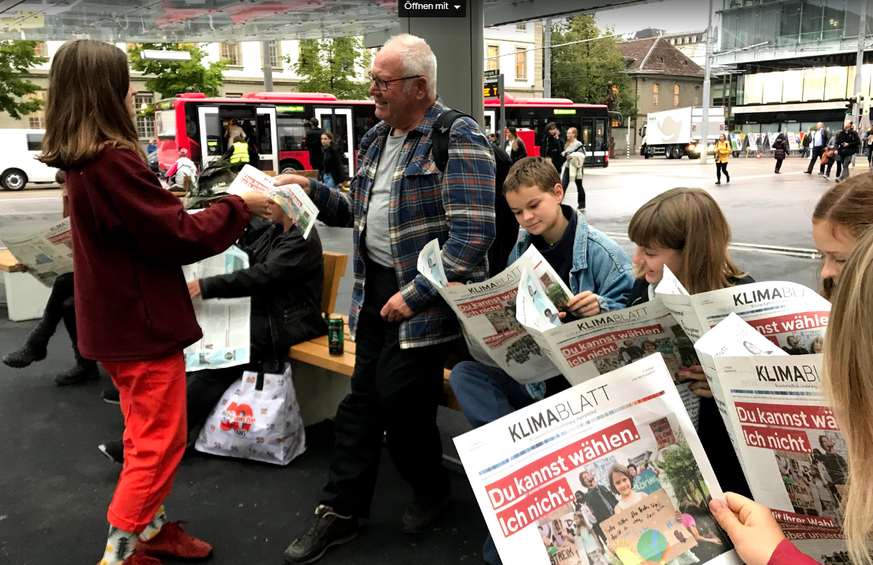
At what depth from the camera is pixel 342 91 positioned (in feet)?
103

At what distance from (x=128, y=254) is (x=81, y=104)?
0.46m

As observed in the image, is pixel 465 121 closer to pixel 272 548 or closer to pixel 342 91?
pixel 272 548

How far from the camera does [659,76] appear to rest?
63.3 meters

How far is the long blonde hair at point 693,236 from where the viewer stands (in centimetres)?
204

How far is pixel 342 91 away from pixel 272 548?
30.3 meters

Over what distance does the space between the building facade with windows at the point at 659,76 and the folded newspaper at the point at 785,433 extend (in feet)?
202

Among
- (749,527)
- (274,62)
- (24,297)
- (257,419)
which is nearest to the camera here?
(749,527)

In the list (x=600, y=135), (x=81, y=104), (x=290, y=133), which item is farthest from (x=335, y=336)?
(x=600, y=135)

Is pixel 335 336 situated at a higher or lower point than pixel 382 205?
lower

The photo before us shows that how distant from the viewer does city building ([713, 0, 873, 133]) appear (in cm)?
3123

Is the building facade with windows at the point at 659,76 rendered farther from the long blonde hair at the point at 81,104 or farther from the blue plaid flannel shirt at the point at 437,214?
the long blonde hair at the point at 81,104

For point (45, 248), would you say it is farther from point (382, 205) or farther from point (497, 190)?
point (497, 190)

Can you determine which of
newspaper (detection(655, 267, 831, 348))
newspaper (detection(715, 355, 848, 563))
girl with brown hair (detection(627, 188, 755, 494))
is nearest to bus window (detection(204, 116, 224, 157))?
girl with brown hair (detection(627, 188, 755, 494))

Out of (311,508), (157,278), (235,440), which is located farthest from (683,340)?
(235,440)
